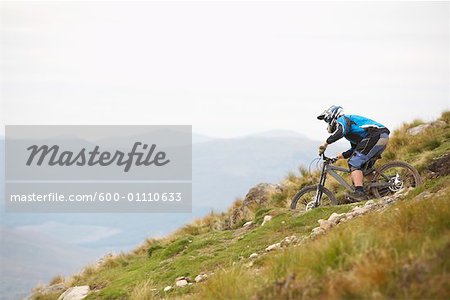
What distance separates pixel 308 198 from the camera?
18.2 metres

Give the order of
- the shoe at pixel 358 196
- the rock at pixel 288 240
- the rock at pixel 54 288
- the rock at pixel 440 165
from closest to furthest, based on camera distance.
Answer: the rock at pixel 288 240 → the shoe at pixel 358 196 → the rock at pixel 440 165 → the rock at pixel 54 288

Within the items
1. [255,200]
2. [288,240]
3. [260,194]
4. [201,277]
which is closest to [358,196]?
[288,240]

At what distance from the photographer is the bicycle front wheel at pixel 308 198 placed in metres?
17.0

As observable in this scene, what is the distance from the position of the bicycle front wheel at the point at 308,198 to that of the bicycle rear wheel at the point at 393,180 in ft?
4.20

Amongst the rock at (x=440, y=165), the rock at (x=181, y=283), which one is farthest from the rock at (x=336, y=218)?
the rock at (x=440, y=165)

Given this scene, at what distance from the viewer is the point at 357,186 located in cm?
1611

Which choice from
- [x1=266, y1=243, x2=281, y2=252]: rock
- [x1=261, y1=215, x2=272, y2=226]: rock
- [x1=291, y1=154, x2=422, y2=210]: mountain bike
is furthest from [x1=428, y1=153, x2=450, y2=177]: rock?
[x1=266, y1=243, x2=281, y2=252]: rock

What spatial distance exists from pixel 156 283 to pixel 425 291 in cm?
926

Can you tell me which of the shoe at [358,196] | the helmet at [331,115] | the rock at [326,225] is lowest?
the rock at [326,225]

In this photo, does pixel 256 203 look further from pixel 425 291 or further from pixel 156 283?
pixel 425 291

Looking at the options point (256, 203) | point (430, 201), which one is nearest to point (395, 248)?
point (430, 201)

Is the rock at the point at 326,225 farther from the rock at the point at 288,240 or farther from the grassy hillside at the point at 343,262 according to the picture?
the grassy hillside at the point at 343,262

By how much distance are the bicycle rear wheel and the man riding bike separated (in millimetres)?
373

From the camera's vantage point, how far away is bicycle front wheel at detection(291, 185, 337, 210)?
55.8 ft
